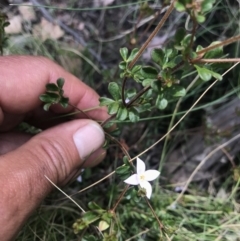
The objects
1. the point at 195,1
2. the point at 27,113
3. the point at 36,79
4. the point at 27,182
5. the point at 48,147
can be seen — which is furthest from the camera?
the point at 27,113

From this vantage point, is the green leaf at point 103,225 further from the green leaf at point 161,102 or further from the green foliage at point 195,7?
the green foliage at point 195,7

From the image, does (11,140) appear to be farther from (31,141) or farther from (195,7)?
(195,7)

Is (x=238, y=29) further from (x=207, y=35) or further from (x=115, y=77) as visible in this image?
(x=115, y=77)

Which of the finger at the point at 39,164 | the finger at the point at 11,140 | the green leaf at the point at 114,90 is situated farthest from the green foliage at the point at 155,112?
the finger at the point at 11,140

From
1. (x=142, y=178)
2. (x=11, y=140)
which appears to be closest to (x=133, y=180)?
(x=142, y=178)

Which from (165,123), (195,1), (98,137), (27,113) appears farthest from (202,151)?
(195,1)

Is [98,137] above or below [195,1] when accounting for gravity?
below

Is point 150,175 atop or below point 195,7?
below

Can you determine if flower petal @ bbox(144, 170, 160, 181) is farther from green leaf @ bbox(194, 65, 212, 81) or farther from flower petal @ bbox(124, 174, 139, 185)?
green leaf @ bbox(194, 65, 212, 81)
